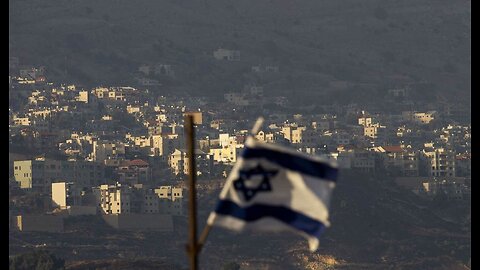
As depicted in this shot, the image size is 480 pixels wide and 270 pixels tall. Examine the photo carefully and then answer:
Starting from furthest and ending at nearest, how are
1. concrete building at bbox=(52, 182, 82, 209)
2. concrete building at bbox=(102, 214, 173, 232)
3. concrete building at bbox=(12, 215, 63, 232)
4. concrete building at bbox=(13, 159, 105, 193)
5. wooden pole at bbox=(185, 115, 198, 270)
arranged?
1. concrete building at bbox=(13, 159, 105, 193)
2. concrete building at bbox=(52, 182, 82, 209)
3. concrete building at bbox=(102, 214, 173, 232)
4. concrete building at bbox=(12, 215, 63, 232)
5. wooden pole at bbox=(185, 115, 198, 270)

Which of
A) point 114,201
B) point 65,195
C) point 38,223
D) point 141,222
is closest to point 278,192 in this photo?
point 38,223

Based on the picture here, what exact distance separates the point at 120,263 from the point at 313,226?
450 feet

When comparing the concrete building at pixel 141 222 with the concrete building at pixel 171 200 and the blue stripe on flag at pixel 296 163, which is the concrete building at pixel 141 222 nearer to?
the concrete building at pixel 171 200

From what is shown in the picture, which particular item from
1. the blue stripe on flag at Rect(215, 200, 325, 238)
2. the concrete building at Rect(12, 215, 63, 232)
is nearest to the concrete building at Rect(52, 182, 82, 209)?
the concrete building at Rect(12, 215, 63, 232)

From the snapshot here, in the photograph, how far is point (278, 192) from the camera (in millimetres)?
16188

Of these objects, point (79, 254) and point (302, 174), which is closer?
point (302, 174)

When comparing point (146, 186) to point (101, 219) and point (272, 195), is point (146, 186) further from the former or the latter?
point (272, 195)

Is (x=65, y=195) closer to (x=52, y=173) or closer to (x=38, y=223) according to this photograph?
(x=38, y=223)

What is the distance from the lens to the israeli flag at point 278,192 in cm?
1614

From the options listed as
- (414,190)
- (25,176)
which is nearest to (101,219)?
(25,176)

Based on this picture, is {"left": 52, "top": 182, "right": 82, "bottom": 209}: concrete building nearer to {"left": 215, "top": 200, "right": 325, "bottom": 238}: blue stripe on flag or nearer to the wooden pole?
{"left": 215, "top": 200, "right": 325, "bottom": 238}: blue stripe on flag

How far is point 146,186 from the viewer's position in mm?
192000

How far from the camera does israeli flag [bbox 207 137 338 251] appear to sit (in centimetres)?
1614

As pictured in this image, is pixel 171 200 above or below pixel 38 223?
above
